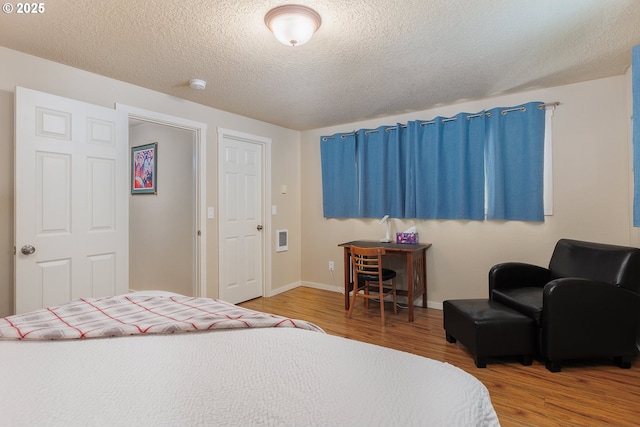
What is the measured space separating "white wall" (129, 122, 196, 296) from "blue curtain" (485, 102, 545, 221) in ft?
10.7

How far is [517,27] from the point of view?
200 cm

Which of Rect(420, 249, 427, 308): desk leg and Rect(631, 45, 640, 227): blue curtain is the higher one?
Rect(631, 45, 640, 227): blue curtain

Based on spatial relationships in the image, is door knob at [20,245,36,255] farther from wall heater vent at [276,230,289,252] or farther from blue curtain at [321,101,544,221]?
blue curtain at [321,101,544,221]

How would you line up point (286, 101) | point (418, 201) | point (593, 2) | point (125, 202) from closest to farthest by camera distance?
point (593, 2)
point (125, 202)
point (286, 101)
point (418, 201)

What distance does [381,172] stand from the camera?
3.99 meters

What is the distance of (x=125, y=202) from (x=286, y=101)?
1840mm

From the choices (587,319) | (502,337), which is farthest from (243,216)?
(587,319)

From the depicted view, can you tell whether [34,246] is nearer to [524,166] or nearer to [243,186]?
[243,186]

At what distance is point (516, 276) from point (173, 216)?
3.76 metres

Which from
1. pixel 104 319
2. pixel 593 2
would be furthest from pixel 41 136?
pixel 593 2

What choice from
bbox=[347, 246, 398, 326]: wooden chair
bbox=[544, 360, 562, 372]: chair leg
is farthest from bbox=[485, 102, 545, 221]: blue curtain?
bbox=[544, 360, 562, 372]: chair leg

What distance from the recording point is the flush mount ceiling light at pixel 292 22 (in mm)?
1791

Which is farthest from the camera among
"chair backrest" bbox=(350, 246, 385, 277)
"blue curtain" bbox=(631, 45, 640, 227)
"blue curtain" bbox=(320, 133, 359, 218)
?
"blue curtain" bbox=(320, 133, 359, 218)

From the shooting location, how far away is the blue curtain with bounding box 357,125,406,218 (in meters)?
3.88
